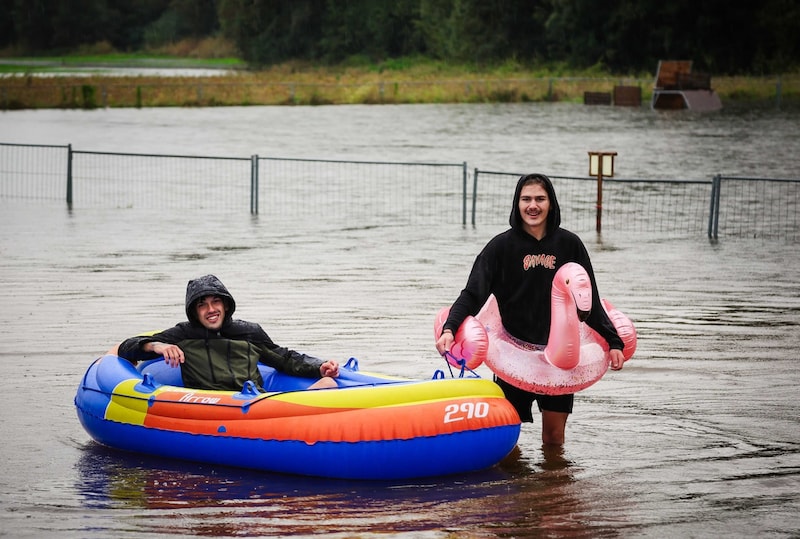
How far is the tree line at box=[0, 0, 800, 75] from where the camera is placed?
77.6 meters

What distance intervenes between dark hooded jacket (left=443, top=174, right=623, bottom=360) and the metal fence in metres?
10.4

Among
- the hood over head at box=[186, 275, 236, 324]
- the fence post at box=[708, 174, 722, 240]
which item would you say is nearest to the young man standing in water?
the hood over head at box=[186, 275, 236, 324]

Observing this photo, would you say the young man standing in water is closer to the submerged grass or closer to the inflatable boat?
the inflatable boat

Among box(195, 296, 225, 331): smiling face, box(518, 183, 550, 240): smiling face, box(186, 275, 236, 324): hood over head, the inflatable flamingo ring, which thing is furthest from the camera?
box(195, 296, 225, 331): smiling face

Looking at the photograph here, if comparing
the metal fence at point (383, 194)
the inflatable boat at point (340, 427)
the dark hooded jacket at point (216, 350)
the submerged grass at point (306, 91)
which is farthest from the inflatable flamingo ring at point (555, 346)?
the submerged grass at point (306, 91)

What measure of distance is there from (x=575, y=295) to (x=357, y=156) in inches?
988

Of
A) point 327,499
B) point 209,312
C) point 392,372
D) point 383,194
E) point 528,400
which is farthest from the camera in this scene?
point 383,194

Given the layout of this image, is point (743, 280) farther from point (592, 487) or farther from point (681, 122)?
point (681, 122)

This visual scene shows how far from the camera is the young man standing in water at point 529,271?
7934 millimetres

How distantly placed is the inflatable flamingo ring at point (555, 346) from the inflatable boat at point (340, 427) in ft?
0.64

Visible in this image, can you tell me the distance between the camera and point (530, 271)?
796cm

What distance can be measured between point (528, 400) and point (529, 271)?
918mm

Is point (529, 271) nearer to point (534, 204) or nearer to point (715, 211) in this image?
point (534, 204)

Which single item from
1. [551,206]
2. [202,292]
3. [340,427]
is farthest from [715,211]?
[340,427]
